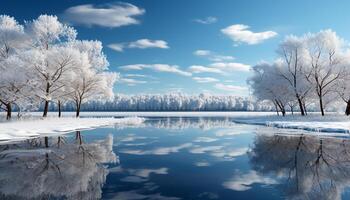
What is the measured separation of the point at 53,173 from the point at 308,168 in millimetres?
9890

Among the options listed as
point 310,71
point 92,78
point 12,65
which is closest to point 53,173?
point 12,65

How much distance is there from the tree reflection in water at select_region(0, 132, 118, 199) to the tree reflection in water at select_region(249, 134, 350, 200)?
20.1 ft

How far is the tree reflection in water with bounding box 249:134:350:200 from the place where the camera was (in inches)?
352

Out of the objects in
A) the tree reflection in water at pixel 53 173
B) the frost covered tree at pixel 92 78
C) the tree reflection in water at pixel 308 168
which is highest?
the frost covered tree at pixel 92 78

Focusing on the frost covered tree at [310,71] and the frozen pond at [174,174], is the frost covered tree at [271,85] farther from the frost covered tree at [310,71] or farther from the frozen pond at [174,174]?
the frozen pond at [174,174]

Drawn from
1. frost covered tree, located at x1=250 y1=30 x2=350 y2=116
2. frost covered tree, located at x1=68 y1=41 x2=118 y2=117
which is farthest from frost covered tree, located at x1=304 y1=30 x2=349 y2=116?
frost covered tree, located at x1=68 y1=41 x2=118 y2=117

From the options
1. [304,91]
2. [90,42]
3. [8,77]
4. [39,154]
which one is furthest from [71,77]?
[304,91]

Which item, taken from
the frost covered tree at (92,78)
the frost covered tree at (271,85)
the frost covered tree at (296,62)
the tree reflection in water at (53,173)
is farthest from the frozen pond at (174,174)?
the frost covered tree at (271,85)

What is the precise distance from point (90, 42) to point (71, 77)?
13.3 meters

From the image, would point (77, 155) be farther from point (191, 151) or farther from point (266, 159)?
point (266, 159)

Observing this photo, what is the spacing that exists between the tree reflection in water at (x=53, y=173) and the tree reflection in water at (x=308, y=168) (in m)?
6.12

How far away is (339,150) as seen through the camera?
1708 cm

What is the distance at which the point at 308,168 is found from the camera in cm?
1214

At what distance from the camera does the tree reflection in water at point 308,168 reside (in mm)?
8930
